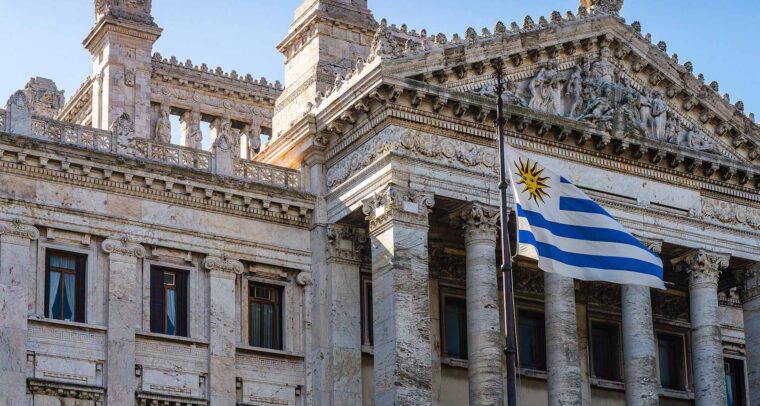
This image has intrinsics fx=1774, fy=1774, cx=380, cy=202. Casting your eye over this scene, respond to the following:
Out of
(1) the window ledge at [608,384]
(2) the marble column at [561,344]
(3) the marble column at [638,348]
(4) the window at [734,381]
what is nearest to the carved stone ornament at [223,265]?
(2) the marble column at [561,344]

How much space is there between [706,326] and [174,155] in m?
14.4

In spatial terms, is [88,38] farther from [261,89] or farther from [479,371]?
[479,371]

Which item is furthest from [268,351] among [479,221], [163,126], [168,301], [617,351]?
[163,126]

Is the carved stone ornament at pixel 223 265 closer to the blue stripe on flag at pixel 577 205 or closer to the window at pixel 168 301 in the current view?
the window at pixel 168 301

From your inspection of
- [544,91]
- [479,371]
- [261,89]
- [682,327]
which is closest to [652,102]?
[544,91]

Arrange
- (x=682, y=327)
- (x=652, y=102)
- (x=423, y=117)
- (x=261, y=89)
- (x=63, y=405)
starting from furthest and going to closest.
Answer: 1. (x=261, y=89)
2. (x=682, y=327)
3. (x=652, y=102)
4. (x=423, y=117)
5. (x=63, y=405)

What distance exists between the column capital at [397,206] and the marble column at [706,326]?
829cm

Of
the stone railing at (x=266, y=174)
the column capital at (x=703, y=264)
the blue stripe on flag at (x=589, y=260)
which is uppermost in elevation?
the stone railing at (x=266, y=174)

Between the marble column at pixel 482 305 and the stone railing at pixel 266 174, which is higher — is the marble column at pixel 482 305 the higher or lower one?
the lower one

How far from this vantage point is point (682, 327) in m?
51.3

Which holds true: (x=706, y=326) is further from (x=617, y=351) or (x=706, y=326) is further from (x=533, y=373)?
(x=533, y=373)

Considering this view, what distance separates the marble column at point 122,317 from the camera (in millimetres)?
41219

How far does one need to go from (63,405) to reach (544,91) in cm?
1474

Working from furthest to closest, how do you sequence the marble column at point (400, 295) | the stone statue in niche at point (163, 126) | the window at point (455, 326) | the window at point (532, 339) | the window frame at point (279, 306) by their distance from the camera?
the stone statue in niche at point (163, 126)
the window at point (532, 339)
the window at point (455, 326)
the window frame at point (279, 306)
the marble column at point (400, 295)
